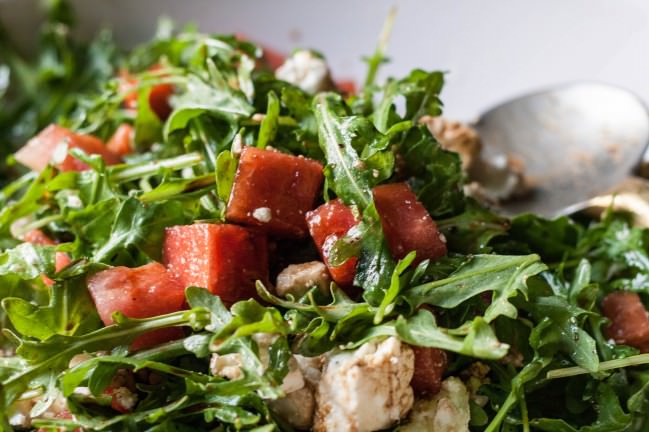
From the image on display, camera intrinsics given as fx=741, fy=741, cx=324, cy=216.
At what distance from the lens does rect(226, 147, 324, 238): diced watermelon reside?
2023 millimetres

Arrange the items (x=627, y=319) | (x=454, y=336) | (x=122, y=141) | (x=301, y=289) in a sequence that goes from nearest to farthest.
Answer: (x=454, y=336)
(x=301, y=289)
(x=627, y=319)
(x=122, y=141)

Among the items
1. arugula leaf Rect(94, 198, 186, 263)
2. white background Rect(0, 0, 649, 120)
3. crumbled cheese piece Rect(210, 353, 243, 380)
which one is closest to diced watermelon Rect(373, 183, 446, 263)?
crumbled cheese piece Rect(210, 353, 243, 380)

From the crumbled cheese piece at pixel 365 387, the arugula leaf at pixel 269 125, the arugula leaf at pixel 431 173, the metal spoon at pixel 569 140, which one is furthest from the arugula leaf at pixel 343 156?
the metal spoon at pixel 569 140

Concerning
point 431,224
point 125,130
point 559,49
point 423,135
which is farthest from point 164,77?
point 559,49

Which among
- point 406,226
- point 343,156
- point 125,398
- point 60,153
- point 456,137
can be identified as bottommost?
point 125,398

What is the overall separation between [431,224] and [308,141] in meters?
0.48

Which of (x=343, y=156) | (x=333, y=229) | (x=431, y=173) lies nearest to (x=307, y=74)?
(x=431, y=173)

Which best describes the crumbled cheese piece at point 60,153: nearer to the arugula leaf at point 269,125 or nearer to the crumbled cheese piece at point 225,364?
the arugula leaf at point 269,125

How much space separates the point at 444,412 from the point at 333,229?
0.54 metres

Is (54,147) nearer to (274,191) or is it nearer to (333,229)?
(274,191)

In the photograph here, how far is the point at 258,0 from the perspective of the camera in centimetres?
387

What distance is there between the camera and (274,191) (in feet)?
6.72

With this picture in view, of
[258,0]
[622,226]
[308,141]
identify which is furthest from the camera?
[258,0]

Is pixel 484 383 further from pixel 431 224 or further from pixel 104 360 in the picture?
pixel 104 360
